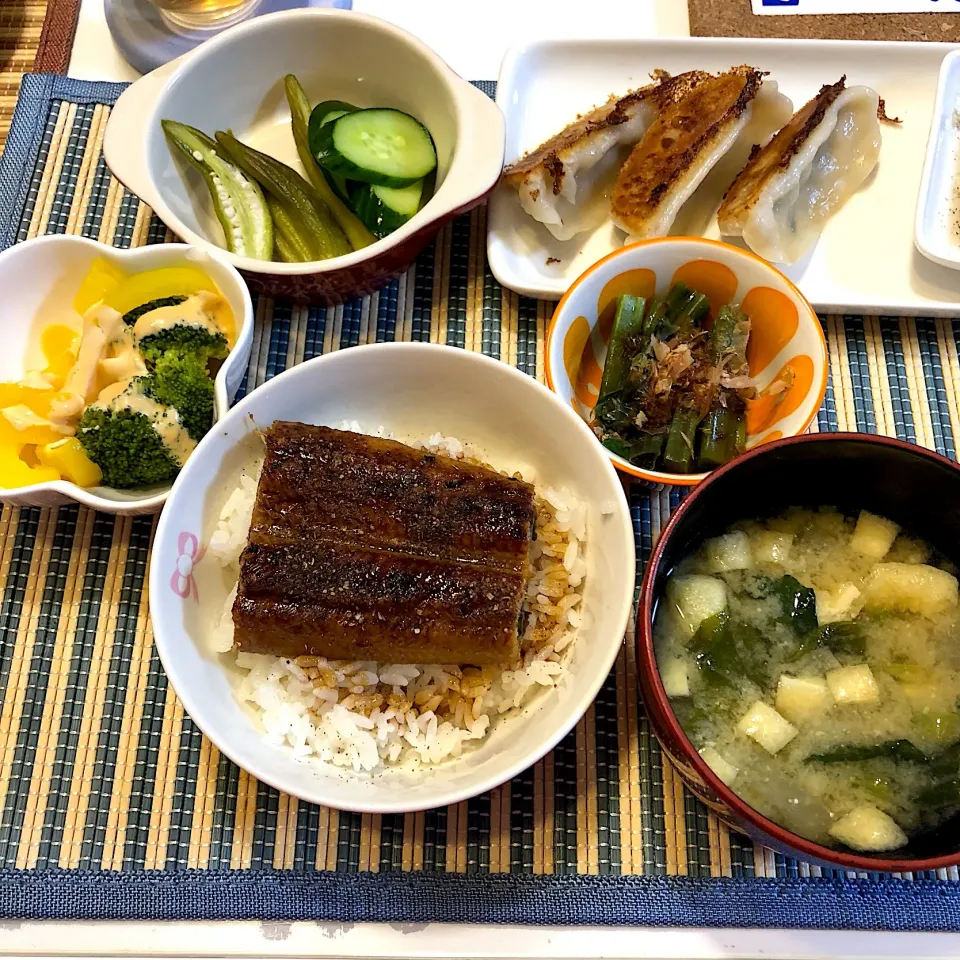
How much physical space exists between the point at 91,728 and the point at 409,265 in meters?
1.18

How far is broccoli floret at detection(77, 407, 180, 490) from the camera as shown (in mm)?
1503

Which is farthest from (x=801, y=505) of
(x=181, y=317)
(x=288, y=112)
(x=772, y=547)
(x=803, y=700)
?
(x=288, y=112)

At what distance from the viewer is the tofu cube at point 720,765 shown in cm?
121

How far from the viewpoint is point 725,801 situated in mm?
1090

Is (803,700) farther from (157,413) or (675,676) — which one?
(157,413)

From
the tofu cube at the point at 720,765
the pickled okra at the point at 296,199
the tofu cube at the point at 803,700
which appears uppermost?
the pickled okra at the point at 296,199

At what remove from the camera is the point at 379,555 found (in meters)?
1.39

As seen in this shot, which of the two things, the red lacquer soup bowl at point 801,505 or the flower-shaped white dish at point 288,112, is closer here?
the red lacquer soup bowl at point 801,505

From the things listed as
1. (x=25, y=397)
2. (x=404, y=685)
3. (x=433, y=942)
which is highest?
(x=25, y=397)

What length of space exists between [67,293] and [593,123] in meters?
1.25

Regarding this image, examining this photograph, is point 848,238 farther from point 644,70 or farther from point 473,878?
point 473,878

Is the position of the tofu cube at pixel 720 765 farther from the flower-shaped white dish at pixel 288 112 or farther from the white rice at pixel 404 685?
the flower-shaped white dish at pixel 288 112

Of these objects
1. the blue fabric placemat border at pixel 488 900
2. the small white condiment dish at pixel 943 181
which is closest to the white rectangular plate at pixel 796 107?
the small white condiment dish at pixel 943 181

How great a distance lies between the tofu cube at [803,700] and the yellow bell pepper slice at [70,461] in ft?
4.32
